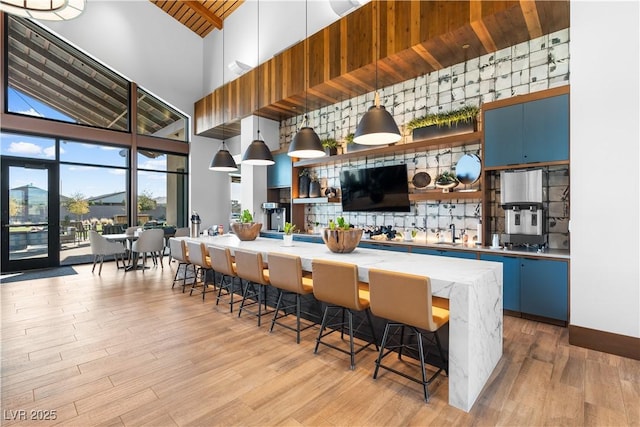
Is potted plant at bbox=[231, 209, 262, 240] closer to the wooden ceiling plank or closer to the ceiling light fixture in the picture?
the ceiling light fixture

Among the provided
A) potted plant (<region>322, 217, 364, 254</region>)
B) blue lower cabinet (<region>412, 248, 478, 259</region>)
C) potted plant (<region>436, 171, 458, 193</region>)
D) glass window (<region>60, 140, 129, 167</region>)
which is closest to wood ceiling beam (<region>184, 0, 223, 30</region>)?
glass window (<region>60, 140, 129, 167</region>)

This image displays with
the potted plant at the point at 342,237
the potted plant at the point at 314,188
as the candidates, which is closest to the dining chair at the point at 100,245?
the potted plant at the point at 314,188

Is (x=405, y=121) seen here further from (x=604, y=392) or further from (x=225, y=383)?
(x=225, y=383)

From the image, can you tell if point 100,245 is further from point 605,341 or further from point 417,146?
point 605,341

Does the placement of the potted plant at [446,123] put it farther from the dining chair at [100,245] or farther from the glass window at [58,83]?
the glass window at [58,83]

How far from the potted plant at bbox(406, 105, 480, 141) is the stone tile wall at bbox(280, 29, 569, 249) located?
0.77ft

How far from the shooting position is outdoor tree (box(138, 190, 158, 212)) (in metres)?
7.83

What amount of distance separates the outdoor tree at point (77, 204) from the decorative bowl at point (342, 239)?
22.0 ft

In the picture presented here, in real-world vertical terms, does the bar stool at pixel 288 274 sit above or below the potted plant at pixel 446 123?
below

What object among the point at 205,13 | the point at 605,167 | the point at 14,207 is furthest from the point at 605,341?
the point at 205,13

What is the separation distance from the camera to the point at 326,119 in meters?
6.42

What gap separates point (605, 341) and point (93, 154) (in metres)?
9.31

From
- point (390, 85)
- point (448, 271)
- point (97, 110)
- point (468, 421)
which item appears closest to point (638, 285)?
point (448, 271)

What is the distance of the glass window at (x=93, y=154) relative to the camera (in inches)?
269
